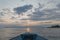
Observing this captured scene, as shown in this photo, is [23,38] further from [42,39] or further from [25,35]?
[42,39]

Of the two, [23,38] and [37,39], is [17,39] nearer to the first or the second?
[23,38]

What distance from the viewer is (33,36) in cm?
2720

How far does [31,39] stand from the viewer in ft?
89.1

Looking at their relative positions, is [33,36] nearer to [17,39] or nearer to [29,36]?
[29,36]

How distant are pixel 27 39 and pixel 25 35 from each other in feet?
2.35

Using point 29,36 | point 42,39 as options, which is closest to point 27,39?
point 29,36

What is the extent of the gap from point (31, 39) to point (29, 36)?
1.88 ft

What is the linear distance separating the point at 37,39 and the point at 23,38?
7.14ft

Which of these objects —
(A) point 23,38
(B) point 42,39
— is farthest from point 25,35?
(B) point 42,39

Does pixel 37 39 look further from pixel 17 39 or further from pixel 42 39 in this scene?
pixel 17 39

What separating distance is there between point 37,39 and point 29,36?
A: 52.3 inches

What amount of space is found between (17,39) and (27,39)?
1.64m

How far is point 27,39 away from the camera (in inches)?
1076

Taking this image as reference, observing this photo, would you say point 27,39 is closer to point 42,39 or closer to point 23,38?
point 23,38
